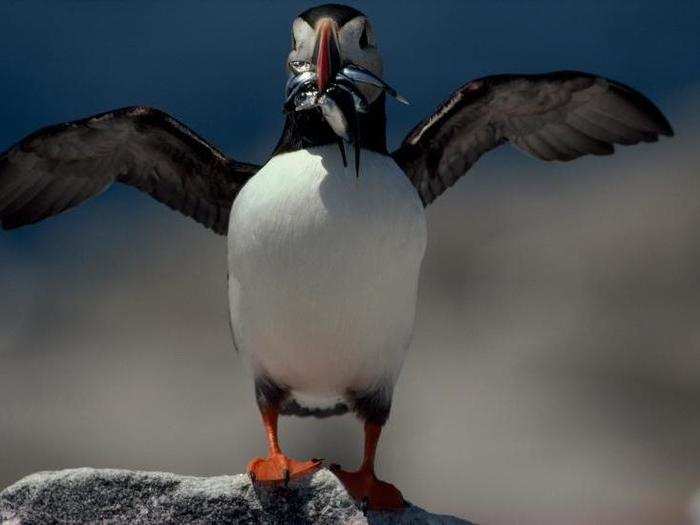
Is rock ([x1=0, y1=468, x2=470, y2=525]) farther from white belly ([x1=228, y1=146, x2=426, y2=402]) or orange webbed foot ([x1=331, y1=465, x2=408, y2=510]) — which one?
white belly ([x1=228, y1=146, x2=426, y2=402])

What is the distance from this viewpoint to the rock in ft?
14.0

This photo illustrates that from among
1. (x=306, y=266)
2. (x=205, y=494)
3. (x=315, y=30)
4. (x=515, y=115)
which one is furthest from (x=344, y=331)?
(x=515, y=115)

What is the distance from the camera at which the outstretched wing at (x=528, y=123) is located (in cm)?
548

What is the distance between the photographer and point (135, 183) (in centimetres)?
588

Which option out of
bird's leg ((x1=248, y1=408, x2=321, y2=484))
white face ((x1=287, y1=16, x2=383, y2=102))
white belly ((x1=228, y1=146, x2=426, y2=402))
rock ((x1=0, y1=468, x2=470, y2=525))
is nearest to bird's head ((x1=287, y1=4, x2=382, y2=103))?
white face ((x1=287, y1=16, x2=383, y2=102))

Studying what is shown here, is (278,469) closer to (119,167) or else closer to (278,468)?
(278,468)

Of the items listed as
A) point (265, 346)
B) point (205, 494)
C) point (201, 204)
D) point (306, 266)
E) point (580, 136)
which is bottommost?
point (205, 494)

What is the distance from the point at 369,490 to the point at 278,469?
37 centimetres

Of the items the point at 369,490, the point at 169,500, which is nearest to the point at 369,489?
the point at 369,490

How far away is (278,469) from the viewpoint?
14.7 feet

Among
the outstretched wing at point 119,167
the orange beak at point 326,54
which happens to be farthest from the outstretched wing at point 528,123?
the orange beak at point 326,54

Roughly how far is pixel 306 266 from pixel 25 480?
1.31 metres

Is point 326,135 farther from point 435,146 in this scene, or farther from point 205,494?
point 205,494

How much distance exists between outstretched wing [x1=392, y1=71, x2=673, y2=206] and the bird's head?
764mm
